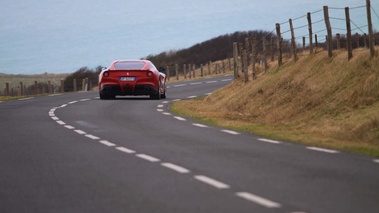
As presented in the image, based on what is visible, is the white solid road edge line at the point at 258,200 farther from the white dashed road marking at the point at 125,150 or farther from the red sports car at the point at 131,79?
the red sports car at the point at 131,79

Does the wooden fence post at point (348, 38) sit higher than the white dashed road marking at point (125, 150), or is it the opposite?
the wooden fence post at point (348, 38)

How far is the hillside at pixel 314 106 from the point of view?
Answer: 18.5 m

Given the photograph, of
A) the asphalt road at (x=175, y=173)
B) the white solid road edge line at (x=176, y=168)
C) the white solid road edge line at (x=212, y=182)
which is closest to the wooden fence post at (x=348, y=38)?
the asphalt road at (x=175, y=173)

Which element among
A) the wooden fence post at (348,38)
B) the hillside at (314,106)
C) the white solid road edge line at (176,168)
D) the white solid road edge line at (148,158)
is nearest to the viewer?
the white solid road edge line at (176,168)

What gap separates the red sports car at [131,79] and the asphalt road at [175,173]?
14908mm

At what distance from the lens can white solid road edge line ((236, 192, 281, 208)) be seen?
9.18m

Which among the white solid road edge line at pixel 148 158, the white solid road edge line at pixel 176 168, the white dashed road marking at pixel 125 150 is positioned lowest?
the white solid road edge line at pixel 176 168

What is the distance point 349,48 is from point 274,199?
18237 mm

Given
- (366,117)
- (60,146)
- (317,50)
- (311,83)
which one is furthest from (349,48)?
(60,146)

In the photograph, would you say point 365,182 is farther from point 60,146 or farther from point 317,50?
point 317,50

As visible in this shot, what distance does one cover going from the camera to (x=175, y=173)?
40.0ft

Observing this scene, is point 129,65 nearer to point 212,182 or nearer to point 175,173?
point 175,173

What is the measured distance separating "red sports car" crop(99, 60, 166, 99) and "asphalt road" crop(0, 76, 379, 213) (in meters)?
14.9

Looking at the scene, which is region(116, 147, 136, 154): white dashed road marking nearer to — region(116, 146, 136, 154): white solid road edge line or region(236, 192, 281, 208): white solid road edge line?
region(116, 146, 136, 154): white solid road edge line
